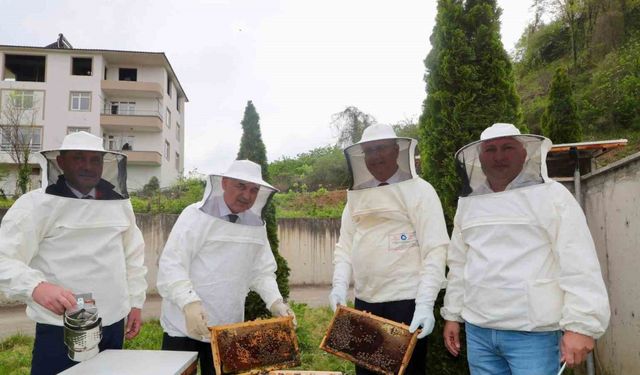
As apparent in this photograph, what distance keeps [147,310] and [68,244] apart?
24.1 ft

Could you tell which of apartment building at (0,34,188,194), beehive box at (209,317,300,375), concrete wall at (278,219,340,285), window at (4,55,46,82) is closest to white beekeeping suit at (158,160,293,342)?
beehive box at (209,317,300,375)

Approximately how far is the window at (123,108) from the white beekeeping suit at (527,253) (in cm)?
2951

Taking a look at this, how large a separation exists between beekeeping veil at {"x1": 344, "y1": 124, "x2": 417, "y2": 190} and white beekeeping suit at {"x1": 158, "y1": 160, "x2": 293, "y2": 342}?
0.74m

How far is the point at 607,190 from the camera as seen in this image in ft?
14.4

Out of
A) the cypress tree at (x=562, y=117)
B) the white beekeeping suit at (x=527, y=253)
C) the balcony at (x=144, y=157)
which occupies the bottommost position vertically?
the white beekeeping suit at (x=527, y=253)

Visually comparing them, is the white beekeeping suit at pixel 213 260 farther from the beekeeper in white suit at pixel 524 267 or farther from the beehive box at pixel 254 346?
the beekeeper in white suit at pixel 524 267

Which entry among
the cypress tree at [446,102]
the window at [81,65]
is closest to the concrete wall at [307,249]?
the cypress tree at [446,102]

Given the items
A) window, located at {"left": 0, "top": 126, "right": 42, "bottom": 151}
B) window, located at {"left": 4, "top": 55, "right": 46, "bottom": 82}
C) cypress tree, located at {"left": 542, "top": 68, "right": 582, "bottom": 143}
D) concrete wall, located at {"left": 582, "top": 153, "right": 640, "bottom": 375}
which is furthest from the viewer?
window, located at {"left": 4, "top": 55, "right": 46, "bottom": 82}

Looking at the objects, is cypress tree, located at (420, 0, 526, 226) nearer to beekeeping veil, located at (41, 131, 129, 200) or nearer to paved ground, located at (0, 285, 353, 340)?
beekeeping veil, located at (41, 131, 129, 200)

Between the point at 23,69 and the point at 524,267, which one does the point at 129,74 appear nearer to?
the point at 23,69

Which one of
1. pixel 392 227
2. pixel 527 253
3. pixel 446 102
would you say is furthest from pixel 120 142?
pixel 527 253

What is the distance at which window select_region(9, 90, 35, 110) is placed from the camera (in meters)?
23.9

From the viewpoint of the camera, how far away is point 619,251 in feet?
13.6

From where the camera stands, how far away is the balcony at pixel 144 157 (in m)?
27.4
